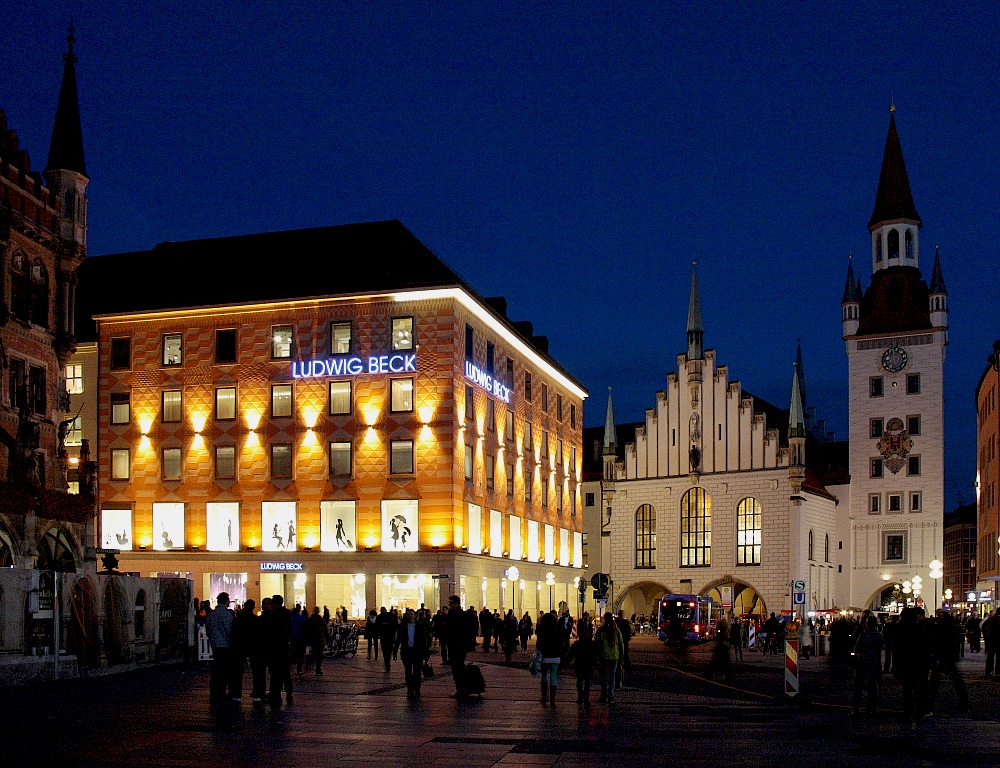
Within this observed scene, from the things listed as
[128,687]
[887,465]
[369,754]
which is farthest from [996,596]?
[369,754]

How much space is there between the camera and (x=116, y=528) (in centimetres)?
5853

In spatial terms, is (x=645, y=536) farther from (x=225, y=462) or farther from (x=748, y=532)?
(x=225, y=462)

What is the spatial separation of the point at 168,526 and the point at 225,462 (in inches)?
151

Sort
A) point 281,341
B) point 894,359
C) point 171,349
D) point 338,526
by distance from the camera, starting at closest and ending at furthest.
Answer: point 338,526
point 281,341
point 171,349
point 894,359

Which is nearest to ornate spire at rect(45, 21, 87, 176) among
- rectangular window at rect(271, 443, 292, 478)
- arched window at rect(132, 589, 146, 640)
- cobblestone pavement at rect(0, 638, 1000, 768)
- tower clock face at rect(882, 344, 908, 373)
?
arched window at rect(132, 589, 146, 640)

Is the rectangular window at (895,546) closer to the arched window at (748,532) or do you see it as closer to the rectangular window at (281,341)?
the arched window at (748,532)

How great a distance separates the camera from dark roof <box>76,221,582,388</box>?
56.8 m

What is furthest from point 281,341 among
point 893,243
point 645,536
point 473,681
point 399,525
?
point 893,243

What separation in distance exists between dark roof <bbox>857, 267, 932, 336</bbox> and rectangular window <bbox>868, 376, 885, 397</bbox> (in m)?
3.56

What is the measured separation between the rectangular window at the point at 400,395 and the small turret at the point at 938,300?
49848 mm

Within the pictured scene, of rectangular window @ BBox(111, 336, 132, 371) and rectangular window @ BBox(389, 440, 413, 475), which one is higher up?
rectangular window @ BBox(111, 336, 132, 371)

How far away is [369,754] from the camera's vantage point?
48.1 ft

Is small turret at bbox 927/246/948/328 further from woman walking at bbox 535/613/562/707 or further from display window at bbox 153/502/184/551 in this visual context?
woman walking at bbox 535/613/562/707

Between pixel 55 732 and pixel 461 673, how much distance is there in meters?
8.35
